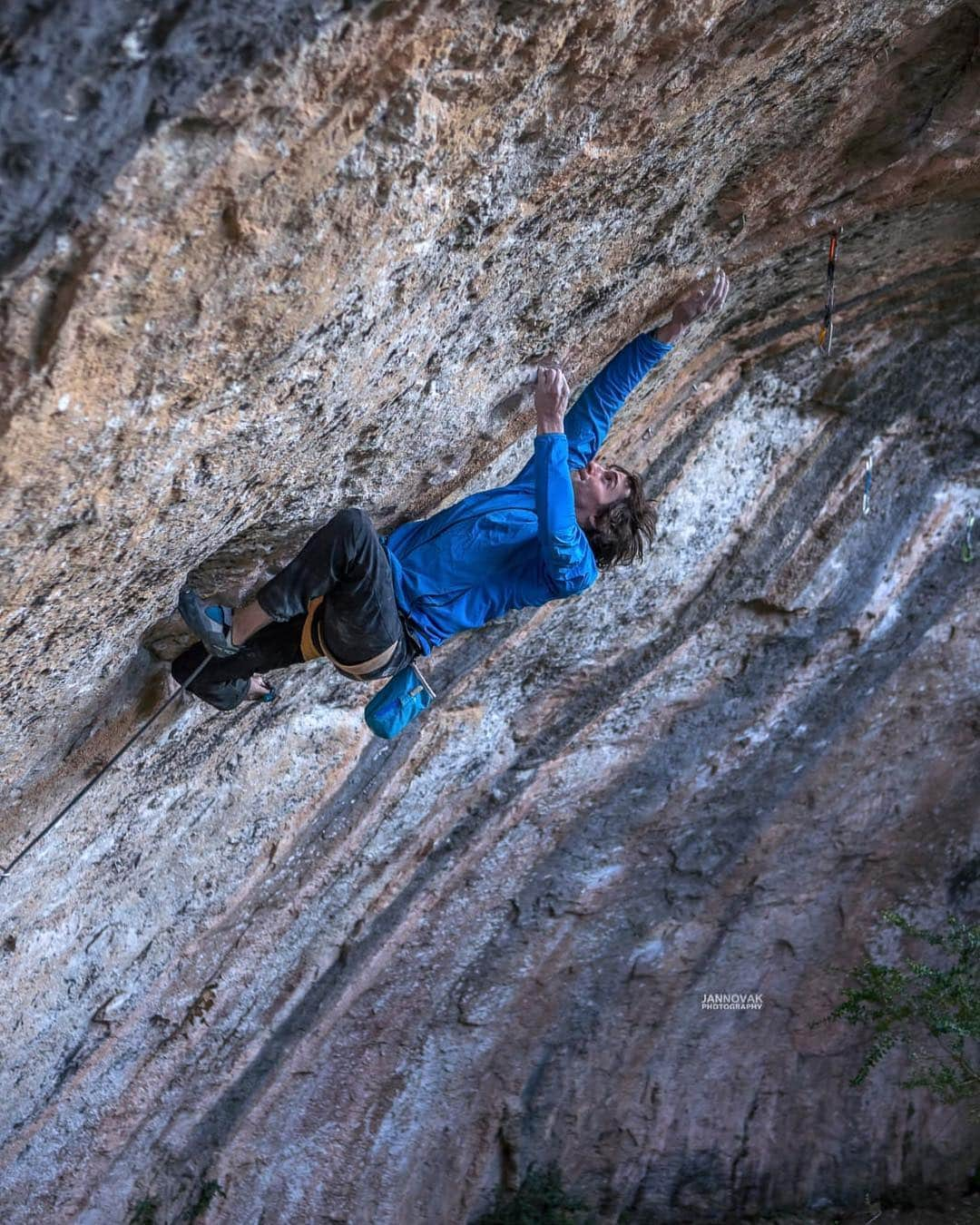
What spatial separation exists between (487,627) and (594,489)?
5.77 ft

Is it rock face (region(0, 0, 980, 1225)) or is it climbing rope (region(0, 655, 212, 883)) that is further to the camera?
climbing rope (region(0, 655, 212, 883))

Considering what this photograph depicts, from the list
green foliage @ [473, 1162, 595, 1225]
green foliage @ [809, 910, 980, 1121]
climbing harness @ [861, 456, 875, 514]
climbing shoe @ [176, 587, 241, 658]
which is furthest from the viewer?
green foliage @ [473, 1162, 595, 1225]

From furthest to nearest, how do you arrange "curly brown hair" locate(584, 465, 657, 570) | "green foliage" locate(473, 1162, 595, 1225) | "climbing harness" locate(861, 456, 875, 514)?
"green foliage" locate(473, 1162, 595, 1225), "climbing harness" locate(861, 456, 875, 514), "curly brown hair" locate(584, 465, 657, 570)

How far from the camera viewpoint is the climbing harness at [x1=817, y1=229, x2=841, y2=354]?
4.64m

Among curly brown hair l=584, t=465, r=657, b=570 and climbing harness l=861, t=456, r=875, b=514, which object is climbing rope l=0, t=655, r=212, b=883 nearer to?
curly brown hair l=584, t=465, r=657, b=570

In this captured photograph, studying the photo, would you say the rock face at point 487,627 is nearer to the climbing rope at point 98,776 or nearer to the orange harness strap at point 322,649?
the climbing rope at point 98,776

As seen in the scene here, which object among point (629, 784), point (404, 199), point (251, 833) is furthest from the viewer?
point (629, 784)

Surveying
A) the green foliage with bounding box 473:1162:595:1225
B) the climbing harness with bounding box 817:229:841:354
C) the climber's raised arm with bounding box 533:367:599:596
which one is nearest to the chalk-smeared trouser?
the climber's raised arm with bounding box 533:367:599:596

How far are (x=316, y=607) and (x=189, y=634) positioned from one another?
638 mm

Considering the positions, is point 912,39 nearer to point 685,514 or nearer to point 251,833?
point 685,514

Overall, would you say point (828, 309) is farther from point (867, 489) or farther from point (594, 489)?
point (594, 489)

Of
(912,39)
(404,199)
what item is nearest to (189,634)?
(404,199)

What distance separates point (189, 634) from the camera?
3.93 meters

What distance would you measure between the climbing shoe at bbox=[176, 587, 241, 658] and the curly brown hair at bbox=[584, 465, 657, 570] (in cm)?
120
